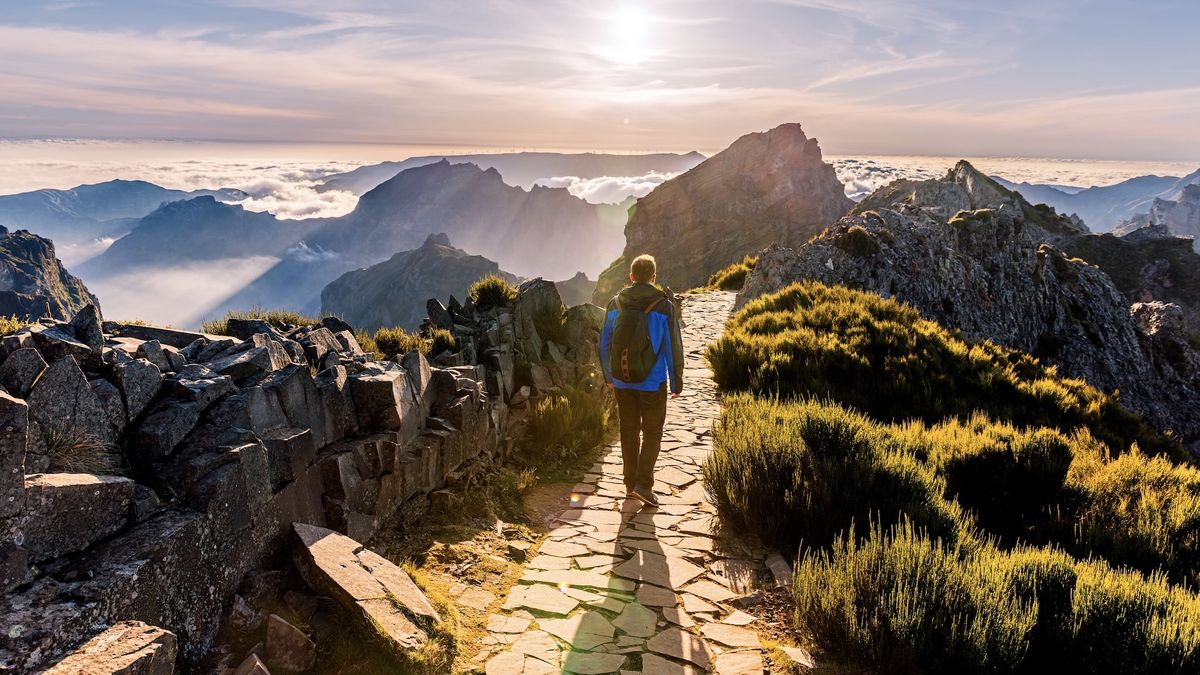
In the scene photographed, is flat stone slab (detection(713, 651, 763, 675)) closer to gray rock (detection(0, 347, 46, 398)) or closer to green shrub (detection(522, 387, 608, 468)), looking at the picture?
green shrub (detection(522, 387, 608, 468))

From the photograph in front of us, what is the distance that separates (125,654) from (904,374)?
1377 centimetres

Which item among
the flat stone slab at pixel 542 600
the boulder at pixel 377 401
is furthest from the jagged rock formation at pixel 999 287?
the flat stone slab at pixel 542 600

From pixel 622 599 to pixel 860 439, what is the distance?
3692mm

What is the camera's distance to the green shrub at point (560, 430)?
932cm

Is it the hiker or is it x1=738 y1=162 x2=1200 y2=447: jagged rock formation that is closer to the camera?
the hiker

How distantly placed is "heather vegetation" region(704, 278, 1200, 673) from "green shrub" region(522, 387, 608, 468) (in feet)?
7.11

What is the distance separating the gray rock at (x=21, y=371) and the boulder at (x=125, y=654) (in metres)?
1.54

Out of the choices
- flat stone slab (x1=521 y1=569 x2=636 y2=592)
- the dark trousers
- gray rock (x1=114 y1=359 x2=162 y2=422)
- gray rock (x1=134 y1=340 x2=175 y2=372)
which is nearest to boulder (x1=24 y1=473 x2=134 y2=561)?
gray rock (x1=114 y1=359 x2=162 y2=422)

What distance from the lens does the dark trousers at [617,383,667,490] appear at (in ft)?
25.2

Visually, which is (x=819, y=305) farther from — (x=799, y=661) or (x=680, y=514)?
(x=799, y=661)

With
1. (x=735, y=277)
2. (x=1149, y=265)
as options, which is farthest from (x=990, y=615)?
(x=1149, y=265)

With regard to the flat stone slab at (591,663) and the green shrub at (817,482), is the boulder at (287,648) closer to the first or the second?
the flat stone slab at (591,663)

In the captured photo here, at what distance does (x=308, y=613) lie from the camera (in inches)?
177

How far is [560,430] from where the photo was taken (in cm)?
955
